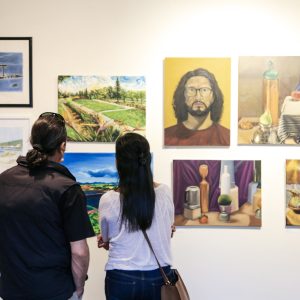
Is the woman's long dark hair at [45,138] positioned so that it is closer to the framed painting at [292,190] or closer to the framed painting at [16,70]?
the framed painting at [16,70]

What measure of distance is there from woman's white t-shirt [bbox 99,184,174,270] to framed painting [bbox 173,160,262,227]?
58 cm

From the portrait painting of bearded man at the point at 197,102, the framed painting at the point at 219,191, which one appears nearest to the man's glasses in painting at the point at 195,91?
the portrait painting of bearded man at the point at 197,102

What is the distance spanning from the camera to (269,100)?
6.48ft

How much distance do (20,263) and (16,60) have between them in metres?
1.21

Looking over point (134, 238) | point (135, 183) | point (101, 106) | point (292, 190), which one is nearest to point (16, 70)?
point (101, 106)

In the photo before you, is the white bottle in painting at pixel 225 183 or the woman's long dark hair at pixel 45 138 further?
the white bottle in painting at pixel 225 183

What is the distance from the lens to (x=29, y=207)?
1.17 metres

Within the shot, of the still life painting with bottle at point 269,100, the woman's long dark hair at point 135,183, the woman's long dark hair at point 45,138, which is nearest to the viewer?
the woman's long dark hair at point 45,138

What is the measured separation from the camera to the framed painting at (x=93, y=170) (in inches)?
78.8

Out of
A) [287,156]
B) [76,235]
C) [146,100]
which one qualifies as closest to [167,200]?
[76,235]

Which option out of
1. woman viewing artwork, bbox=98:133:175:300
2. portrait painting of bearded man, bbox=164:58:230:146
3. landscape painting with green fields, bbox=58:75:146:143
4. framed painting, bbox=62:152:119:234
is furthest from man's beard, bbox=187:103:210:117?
woman viewing artwork, bbox=98:133:175:300

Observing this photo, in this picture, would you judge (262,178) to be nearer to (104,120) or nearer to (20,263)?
(104,120)

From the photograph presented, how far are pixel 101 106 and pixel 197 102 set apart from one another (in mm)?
514

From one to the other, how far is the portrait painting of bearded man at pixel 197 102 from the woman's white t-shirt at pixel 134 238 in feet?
2.09
